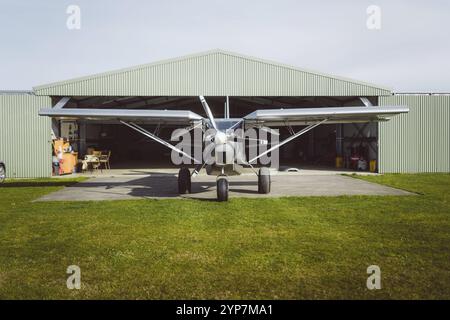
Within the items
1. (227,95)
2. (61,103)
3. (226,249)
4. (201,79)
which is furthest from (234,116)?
(226,249)

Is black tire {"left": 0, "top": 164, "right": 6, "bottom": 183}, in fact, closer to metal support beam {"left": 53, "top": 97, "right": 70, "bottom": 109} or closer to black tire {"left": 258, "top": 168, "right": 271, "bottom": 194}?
metal support beam {"left": 53, "top": 97, "right": 70, "bottom": 109}

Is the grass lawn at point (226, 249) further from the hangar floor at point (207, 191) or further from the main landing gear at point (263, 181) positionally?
the main landing gear at point (263, 181)

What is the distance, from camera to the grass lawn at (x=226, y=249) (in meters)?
4.05

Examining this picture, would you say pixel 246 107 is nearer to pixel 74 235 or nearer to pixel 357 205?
pixel 357 205

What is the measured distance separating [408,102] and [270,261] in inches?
680

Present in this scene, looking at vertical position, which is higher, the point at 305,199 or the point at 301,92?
the point at 301,92

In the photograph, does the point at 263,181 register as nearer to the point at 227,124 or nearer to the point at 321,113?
the point at 227,124

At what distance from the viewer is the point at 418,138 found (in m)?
18.5

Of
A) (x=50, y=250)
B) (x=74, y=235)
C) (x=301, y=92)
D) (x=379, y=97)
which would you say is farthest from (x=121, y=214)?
(x=379, y=97)

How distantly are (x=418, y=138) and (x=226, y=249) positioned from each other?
55.6 ft

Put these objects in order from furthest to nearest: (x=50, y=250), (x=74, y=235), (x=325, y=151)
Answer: (x=325, y=151) < (x=74, y=235) < (x=50, y=250)

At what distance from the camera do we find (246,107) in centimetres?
3092

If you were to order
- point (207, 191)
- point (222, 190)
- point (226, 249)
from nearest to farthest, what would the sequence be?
point (226, 249), point (222, 190), point (207, 191)

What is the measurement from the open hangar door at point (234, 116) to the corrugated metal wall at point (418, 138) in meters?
A: 0.84
